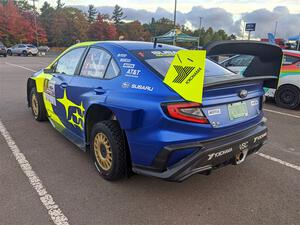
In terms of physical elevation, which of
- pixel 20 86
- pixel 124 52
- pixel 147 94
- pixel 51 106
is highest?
pixel 124 52

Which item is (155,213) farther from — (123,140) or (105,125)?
(105,125)

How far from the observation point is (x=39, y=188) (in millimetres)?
3111

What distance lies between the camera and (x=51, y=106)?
4.66m

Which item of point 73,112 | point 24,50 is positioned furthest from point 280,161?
point 24,50

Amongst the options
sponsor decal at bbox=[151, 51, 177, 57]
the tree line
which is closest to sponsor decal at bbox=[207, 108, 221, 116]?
sponsor decal at bbox=[151, 51, 177, 57]

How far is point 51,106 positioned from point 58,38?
68166 millimetres

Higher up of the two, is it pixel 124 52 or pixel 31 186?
pixel 124 52

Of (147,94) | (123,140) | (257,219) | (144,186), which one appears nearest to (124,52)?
(147,94)

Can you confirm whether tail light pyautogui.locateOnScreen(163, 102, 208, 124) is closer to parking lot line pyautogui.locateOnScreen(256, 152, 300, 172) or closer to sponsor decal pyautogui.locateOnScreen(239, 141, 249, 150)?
sponsor decal pyautogui.locateOnScreen(239, 141, 249, 150)

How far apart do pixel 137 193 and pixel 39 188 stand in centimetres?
106

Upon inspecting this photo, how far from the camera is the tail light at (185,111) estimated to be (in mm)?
2545

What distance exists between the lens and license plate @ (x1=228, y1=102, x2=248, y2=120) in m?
2.84

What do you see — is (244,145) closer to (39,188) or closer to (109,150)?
(109,150)

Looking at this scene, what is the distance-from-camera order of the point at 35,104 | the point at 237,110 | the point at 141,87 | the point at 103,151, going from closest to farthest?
the point at 141,87 < the point at 237,110 < the point at 103,151 < the point at 35,104
